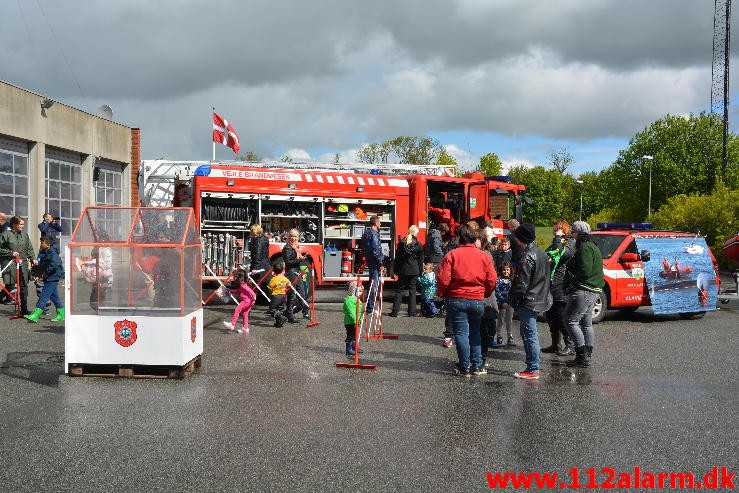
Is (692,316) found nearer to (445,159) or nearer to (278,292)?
(278,292)

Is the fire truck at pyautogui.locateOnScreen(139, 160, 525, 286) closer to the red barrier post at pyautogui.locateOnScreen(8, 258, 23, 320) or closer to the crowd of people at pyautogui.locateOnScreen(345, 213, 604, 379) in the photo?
the red barrier post at pyautogui.locateOnScreen(8, 258, 23, 320)

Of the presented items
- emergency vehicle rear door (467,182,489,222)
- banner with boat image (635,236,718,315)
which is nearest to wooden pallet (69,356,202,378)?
banner with boat image (635,236,718,315)

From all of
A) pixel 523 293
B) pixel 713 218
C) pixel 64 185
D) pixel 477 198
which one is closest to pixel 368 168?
pixel 477 198

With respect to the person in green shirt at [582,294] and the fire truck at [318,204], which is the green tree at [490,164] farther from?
the person in green shirt at [582,294]

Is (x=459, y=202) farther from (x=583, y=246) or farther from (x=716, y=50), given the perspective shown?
(x=716, y=50)

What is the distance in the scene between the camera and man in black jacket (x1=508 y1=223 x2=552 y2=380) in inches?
349

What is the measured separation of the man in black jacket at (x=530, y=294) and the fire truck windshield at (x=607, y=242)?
592cm

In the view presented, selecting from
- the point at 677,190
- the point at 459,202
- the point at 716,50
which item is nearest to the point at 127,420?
the point at 459,202

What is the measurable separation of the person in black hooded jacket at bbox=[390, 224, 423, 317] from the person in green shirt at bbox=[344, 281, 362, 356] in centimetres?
410

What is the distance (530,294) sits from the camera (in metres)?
9.01

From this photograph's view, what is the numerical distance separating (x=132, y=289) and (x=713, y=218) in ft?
111

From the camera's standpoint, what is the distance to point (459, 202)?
60.6ft

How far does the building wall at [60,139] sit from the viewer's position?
918 inches

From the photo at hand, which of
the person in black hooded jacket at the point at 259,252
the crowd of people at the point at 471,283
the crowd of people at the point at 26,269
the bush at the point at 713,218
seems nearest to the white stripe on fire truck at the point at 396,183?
the crowd of people at the point at 471,283
